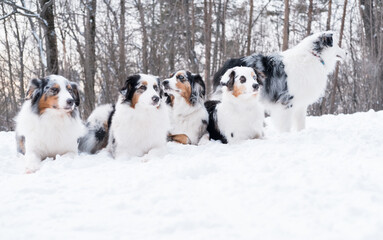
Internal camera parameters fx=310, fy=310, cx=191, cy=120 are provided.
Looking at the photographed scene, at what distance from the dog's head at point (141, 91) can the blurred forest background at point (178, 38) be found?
545 cm

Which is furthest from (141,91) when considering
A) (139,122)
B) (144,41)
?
(144,41)

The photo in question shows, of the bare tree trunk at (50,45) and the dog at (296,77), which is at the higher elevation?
the bare tree trunk at (50,45)

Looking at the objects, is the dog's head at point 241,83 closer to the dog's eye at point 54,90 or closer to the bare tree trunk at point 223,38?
the dog's eye at point 54,90

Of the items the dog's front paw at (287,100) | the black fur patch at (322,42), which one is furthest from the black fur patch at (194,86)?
the black fur patch at (322,42)

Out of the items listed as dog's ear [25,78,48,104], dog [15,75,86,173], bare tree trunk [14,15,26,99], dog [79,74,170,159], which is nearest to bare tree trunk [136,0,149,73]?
dog [79,74,170,159]

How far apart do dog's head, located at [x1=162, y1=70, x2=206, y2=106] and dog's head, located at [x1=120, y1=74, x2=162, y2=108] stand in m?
0.93

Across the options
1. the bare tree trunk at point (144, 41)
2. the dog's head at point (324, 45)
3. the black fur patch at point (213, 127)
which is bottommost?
the black fur patch at point (213, 127)

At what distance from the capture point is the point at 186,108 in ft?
18.0

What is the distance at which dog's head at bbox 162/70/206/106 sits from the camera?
534 centimetres

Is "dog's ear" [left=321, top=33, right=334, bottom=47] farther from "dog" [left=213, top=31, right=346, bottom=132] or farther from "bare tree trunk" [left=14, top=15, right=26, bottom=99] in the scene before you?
"bare tree trunk" [left=14, top=15, right=26, bottom=99]

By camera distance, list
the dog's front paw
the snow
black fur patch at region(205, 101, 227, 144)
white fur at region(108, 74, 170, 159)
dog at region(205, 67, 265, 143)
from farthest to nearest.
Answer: the dog's front paw → black fur patch at region(205, 101, 227, 144) → dog at region(205, 67, 265, 143) → white fur at region(108, 74, 170, 159) → the snow

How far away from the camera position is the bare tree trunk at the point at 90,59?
9.84 metres

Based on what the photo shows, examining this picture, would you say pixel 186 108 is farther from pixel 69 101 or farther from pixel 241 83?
pixel 69 101

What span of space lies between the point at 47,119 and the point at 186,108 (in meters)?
2.28
